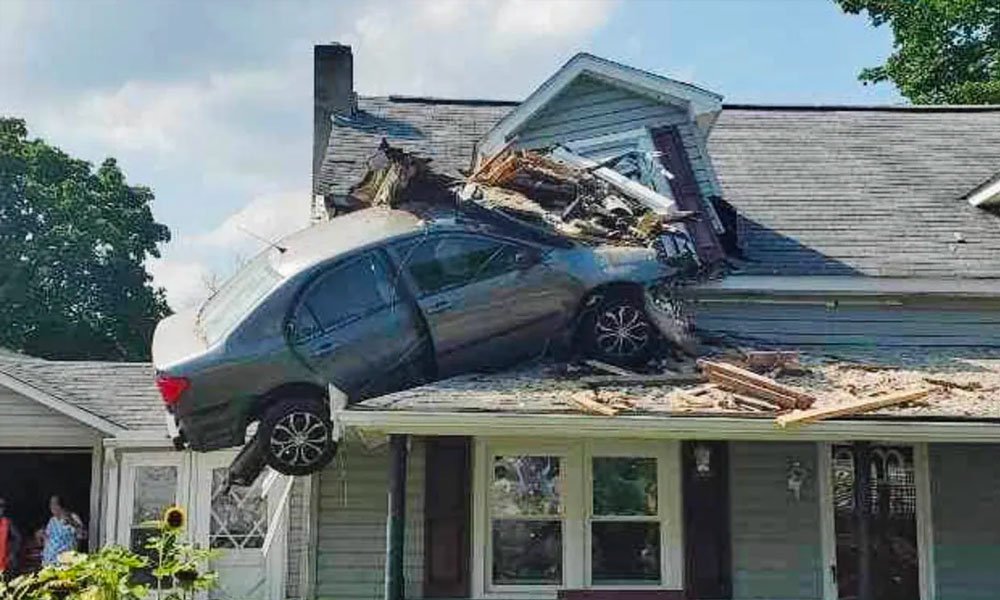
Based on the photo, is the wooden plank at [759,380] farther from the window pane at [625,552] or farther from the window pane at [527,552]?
the window pane at [527,552]

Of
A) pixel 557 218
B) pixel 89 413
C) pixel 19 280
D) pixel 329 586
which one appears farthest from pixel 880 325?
pixel 19 280

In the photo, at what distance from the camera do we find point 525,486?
1134cm

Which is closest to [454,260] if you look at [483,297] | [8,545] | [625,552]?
[483,297]

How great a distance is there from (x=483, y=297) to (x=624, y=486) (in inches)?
93.9

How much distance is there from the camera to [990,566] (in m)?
11.4

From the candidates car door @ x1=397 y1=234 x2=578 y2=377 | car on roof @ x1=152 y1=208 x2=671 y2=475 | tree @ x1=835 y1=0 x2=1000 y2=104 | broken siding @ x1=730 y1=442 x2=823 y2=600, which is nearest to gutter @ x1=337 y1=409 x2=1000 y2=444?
car on roof @ x1=152 y1=208 x2=671 y2=475

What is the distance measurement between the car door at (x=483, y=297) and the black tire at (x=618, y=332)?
0.28 metres

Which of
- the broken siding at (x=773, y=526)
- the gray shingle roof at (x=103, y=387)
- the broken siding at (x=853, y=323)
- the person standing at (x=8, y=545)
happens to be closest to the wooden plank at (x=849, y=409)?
the broken siding at (x=773, y=526)

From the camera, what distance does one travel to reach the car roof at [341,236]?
10781mm

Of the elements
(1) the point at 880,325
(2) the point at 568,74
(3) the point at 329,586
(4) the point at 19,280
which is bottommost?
(3) the point at 329,586

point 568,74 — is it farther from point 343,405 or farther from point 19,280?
point 19,280

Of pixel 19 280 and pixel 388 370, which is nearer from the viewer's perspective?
pixel 388 370

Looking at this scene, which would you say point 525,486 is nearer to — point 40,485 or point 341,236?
point 341,236

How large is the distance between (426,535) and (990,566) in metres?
5.58
